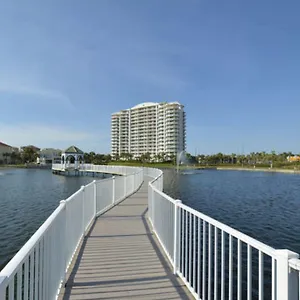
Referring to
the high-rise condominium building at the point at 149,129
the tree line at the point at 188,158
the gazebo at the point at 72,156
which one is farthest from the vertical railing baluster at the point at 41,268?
the high-rise condominium building at the point at 149,129

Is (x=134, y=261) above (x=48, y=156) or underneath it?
underneath

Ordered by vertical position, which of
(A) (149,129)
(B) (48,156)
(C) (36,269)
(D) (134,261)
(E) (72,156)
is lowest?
(D) (134,261)

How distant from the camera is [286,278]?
1.77 meters

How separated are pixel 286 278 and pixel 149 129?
130m

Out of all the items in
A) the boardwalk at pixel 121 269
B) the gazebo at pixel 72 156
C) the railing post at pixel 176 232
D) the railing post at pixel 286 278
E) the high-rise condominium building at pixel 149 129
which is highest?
the high-rise condominium building at pixel 149 129

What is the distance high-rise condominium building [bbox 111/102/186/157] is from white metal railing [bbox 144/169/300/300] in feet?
367

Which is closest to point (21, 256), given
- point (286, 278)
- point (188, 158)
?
point (286, 278)

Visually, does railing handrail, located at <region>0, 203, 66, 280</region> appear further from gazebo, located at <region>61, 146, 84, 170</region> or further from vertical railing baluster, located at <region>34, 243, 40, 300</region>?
gazebo, located at <region>61, 146, 84, 170</region>

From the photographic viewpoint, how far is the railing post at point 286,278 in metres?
1.76

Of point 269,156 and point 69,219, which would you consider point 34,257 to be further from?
point 269,156

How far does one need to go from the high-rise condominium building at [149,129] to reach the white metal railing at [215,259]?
112 m

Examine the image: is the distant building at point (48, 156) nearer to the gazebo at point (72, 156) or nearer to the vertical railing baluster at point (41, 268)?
the gazebo at point (72, 156)

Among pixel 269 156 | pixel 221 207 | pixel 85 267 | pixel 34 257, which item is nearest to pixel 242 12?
pixel 221 207

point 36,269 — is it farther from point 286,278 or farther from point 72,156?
point 72,156
